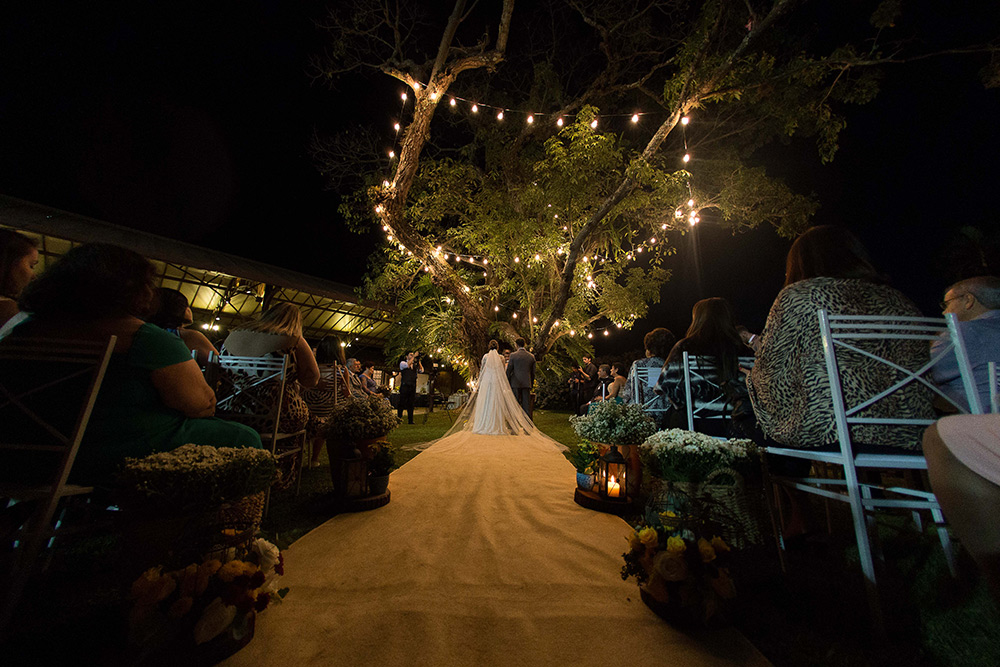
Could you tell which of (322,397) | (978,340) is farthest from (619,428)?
(322,397)

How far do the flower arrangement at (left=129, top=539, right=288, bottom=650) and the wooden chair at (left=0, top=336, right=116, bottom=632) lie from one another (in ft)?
1.82

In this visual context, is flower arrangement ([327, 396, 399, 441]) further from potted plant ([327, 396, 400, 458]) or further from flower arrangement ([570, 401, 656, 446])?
flower arrangement ([570, 401, 656, 446])

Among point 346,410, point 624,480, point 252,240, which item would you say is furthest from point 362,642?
point 252,240

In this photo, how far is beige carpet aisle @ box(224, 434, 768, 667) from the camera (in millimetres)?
1161

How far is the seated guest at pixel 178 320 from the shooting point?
260 cm

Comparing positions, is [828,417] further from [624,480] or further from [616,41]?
[616,41]

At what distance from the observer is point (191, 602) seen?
1.02 metres

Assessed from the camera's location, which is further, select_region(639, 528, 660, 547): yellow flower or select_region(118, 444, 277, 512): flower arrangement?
select_region(639, 528, 660, 547): yellow flower

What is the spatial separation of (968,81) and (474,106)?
8429 millimetres

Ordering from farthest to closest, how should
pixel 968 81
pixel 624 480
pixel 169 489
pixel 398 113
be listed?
pixel 398 113, pixel 968 81, pixel 624 480, pixel 169 489

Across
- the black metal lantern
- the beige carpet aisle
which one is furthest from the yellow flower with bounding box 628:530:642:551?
the black metal lantern

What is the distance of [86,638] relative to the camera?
1.17 m

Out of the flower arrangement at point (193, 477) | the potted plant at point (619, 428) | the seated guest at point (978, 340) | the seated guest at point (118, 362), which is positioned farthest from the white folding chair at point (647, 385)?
the seated guest at point (118, 362)

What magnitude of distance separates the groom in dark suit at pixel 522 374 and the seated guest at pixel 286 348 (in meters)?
4.64
